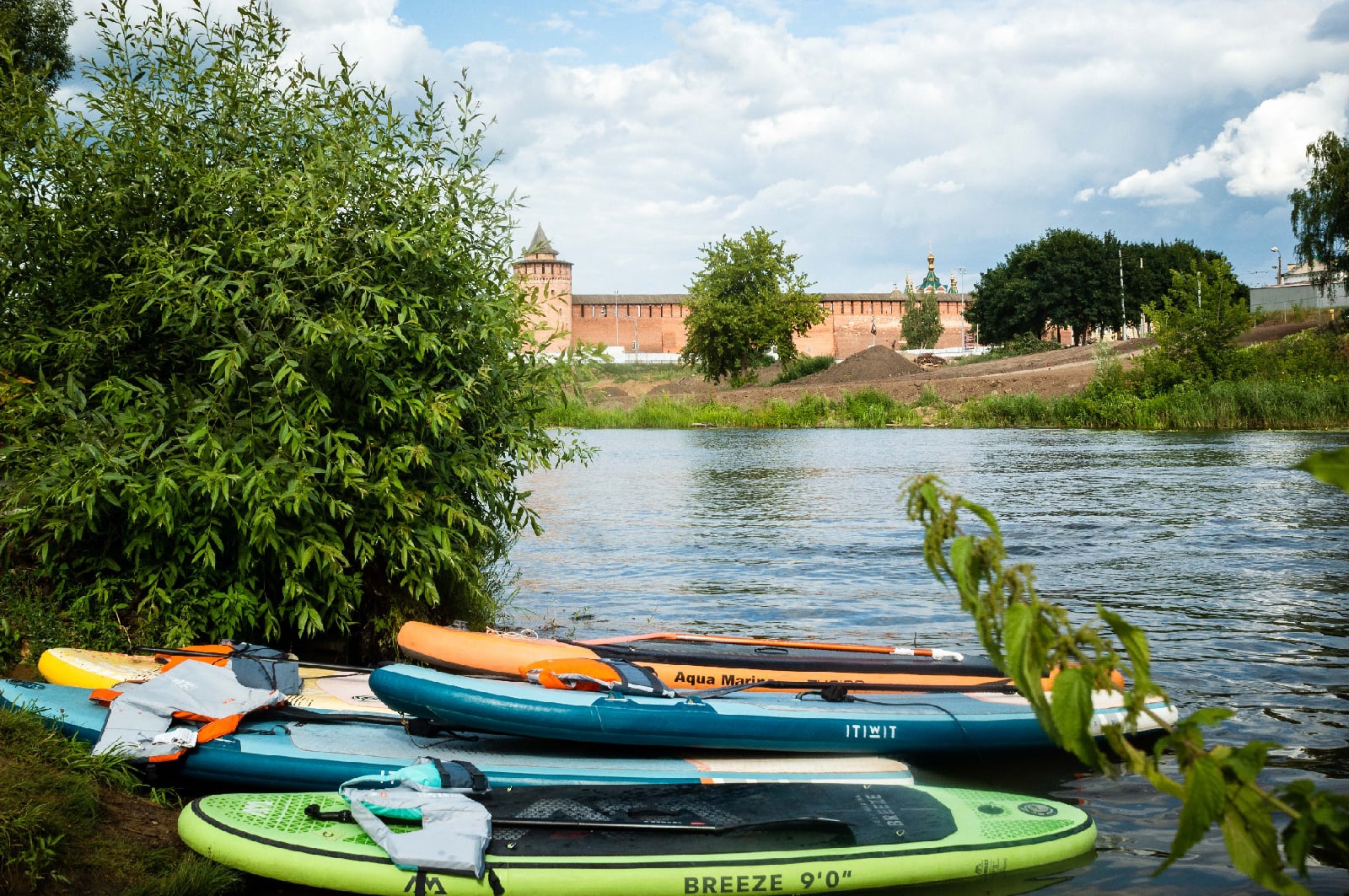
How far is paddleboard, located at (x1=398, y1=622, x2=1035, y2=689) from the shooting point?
5.55 metres

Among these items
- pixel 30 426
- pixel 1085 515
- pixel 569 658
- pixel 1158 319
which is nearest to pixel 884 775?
pixel 569 658

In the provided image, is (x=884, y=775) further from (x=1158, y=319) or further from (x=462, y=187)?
(x=1158, y=319)

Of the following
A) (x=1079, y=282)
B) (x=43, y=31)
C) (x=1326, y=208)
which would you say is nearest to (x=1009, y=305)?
(x=1079, y=282)

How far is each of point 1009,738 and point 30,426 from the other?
17.6 ft

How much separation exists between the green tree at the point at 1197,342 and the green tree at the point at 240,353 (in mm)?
36421

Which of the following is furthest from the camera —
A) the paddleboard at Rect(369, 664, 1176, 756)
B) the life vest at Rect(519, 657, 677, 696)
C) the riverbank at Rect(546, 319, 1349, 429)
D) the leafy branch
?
the riverbank at Rect(546, 319, 1349, 429)

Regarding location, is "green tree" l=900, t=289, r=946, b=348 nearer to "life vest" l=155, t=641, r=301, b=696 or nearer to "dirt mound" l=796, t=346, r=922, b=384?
"dirt mound" l=796, t=346, r=922, b=384

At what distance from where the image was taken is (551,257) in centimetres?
8675

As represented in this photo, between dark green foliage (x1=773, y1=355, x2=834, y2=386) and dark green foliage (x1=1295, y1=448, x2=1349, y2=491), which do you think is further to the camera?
dark green foliage (x1=773, y1=355, x2=834, y2=386)

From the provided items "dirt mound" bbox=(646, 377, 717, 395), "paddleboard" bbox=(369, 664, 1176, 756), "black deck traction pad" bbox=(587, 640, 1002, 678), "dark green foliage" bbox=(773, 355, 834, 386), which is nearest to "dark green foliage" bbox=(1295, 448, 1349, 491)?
"paddleboard" bbox=(369, 664, 1176, 756)

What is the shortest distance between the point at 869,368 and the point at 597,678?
53556 mm

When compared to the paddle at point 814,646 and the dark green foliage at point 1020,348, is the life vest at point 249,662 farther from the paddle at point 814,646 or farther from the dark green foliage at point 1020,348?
the dark green foliage at point 1020,348

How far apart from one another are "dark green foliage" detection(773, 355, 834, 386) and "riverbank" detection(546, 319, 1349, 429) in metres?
2.50

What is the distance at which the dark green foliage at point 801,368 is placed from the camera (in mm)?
63938
